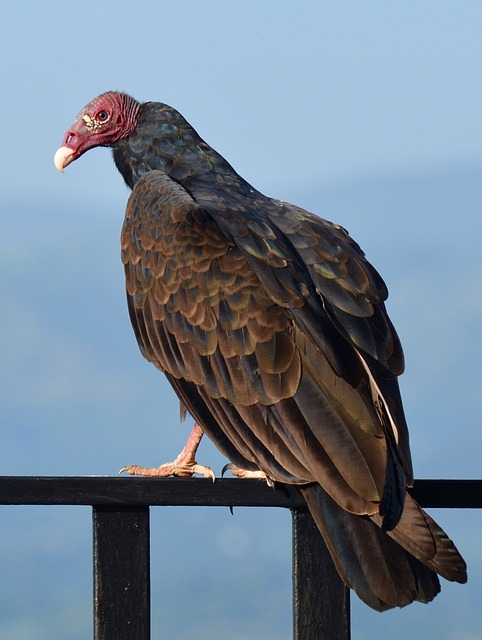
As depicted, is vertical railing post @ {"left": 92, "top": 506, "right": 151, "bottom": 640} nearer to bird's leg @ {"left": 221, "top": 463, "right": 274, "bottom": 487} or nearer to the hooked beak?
bird's leg @ {"left": 221, "top": 463, "right": 274, "bottom": 487}

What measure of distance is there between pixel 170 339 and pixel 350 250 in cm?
80

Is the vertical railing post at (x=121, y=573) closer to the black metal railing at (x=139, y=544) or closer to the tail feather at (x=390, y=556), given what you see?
the black metal railing at (x=139, y=544)

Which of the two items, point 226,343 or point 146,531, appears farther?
point 226,343

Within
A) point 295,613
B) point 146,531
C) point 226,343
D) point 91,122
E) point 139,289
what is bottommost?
point 295,613

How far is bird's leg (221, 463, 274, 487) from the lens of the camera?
138 inches

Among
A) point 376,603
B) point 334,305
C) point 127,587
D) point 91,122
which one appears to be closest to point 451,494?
point 376,603

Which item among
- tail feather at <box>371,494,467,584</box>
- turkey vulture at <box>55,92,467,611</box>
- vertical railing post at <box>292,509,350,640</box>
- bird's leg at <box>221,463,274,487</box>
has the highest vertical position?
turkey vulture at <box>55,92,467,611</box>

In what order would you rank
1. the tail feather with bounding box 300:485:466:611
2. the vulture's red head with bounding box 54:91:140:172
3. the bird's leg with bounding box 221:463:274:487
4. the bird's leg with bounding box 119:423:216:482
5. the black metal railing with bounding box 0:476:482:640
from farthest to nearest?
1. the vulture's red head with bounding box 54:91:140:172
2. the bird's leg with bounding box 119:423:216:482
3. the bird's leg with bounding box 221:463:274:487
4. the black metal railing with bounding box 0:476:482:640
5. the tail feather with bounding box 300:485:466:611

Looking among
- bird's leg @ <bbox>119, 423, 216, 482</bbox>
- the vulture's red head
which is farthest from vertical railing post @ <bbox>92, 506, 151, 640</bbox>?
the vulture's red head

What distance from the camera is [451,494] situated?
11.5ft

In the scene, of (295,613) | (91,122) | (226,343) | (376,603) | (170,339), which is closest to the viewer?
(376,603)

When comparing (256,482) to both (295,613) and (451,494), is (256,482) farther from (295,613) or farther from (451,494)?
(451,494)

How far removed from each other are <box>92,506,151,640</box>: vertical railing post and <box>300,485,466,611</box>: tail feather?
0.55 m

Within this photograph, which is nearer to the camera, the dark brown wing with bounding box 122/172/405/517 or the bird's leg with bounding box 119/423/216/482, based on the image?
the dark brown wing with bounding box 122/172/405/517
